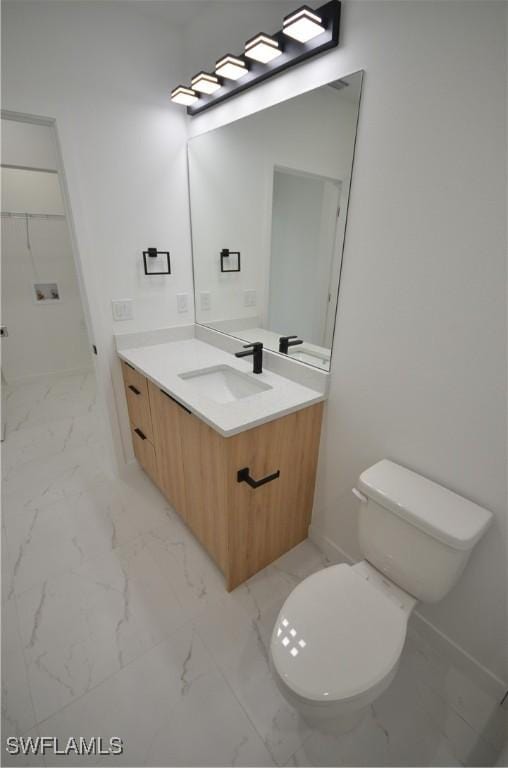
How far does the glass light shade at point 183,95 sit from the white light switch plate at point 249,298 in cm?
97

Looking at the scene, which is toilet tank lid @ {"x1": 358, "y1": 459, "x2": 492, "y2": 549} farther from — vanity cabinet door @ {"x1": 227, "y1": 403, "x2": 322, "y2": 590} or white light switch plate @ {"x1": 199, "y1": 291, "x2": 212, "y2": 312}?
white light switch plate @ {"x1": 199, "y1": 291, "x2": 212, "y2": 312}

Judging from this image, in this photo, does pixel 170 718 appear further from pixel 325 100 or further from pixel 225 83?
pixel 225 83

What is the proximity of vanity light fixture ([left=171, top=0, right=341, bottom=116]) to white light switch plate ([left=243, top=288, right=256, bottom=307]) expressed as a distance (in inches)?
35.0

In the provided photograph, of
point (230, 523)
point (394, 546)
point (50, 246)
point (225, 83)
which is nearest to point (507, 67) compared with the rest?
point (225, 83)

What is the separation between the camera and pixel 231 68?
133cm

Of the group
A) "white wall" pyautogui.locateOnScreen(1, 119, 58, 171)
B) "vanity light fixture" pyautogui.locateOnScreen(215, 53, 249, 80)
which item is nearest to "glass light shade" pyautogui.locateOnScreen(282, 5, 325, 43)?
"vanity light fixture" pyautogui.locateOnScreen(215, 53, 249, 80)

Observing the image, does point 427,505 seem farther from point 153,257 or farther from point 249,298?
point 153,257

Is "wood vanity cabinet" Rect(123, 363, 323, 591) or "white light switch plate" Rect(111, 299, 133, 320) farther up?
"white light switch plate" Rect(111, 299, 133, 320)

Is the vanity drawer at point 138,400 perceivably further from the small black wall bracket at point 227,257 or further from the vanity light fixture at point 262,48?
the vanity light fixture at point 262,48

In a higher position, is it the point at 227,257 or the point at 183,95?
the point at 183,95

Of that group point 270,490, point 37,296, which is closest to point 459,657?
point 270,490

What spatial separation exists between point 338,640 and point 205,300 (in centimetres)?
181

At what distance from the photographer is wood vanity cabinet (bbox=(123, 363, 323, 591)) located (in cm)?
123

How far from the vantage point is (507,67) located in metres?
Answer: 0.75
